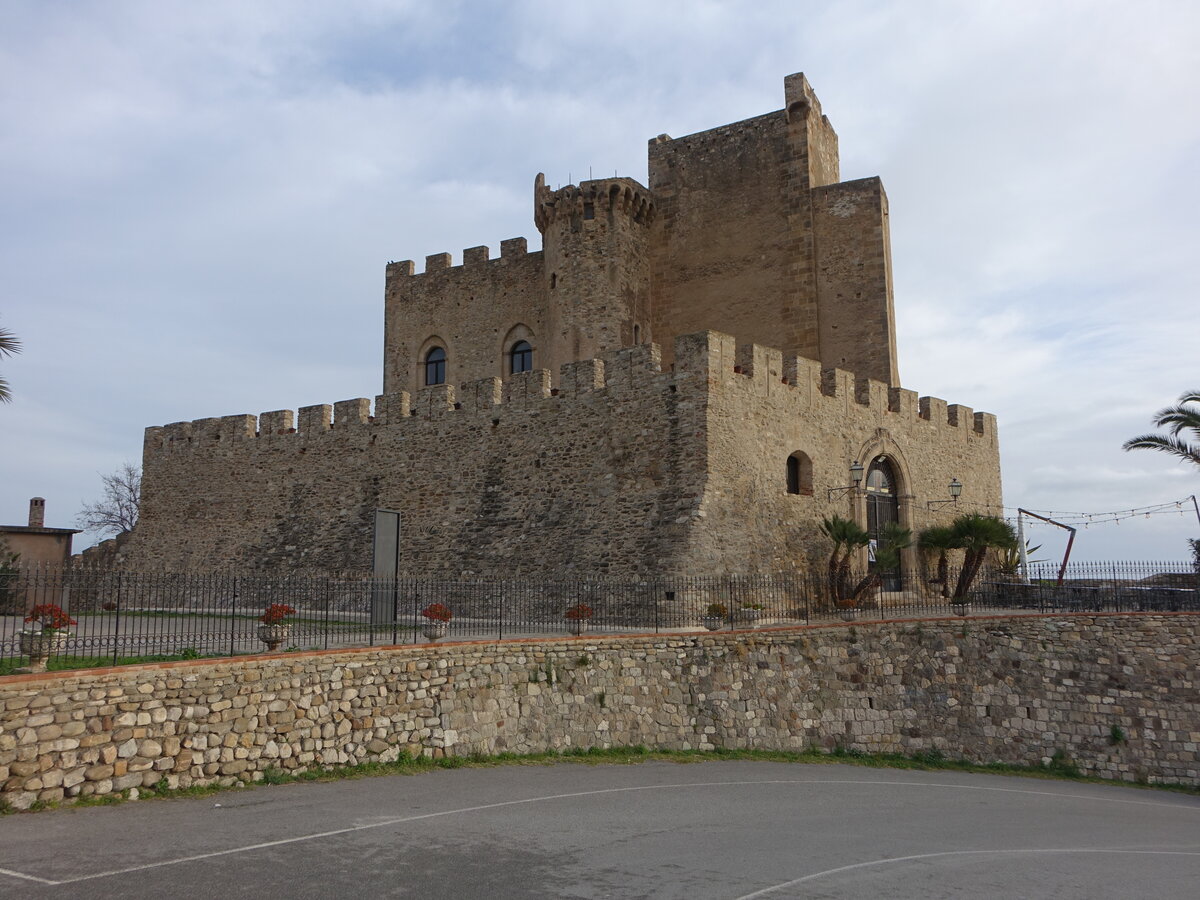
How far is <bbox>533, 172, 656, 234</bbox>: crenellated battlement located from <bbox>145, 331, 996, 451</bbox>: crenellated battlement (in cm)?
477

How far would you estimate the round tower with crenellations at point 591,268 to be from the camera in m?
24.3

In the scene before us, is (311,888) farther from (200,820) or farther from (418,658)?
(418,658)

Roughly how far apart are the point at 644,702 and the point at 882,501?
10.9 m

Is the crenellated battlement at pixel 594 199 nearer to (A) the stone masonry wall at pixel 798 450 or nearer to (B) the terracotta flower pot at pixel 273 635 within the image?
(A) the stone masonry wall at pixel 798 450

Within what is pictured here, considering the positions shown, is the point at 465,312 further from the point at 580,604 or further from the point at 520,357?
the point at 580,604

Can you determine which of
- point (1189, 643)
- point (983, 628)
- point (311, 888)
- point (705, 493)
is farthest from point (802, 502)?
point (311, 888)

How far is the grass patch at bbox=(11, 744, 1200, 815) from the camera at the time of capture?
976 centimetres

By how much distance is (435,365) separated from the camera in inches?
1169

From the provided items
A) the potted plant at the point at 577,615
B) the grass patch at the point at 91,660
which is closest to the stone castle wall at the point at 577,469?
the potted plant at the point at 577,615

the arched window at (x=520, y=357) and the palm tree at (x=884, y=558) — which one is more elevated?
the arched window at (x=520, y=357)

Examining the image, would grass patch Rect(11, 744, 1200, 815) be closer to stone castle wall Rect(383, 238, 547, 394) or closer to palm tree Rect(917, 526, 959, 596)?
palm tree Rect(917, 526, 959, 596)

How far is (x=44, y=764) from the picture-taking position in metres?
8.75

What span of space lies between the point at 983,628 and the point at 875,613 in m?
1.85

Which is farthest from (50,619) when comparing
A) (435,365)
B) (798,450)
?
(435,365)
